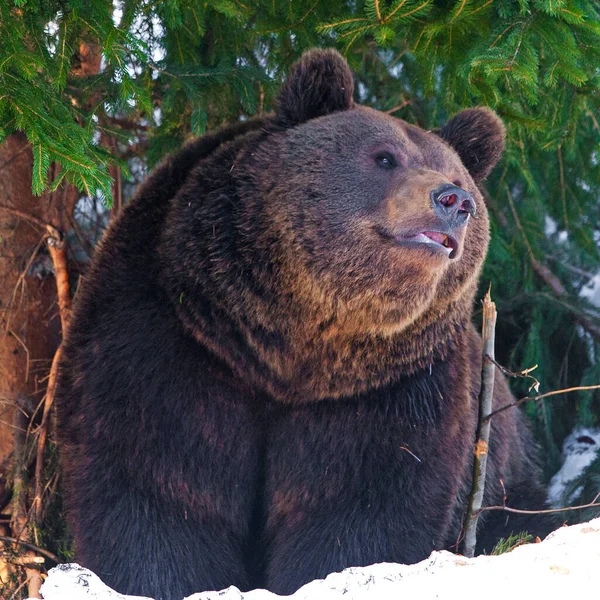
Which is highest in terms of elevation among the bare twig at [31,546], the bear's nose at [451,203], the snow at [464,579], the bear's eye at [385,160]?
the bear's eye at [385,160]

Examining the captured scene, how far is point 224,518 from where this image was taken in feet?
12.4

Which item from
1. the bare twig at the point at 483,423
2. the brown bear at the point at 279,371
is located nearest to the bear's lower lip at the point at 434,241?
the brown bear at the point at 279,371

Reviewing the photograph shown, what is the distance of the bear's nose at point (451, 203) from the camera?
324cm

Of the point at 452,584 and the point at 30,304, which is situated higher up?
the point at 30,304

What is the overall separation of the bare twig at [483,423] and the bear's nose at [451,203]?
1.41 feet

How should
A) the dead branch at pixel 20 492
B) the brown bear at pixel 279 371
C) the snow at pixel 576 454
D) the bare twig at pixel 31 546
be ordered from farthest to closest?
the snow at pixel 576 454 < the dead branch at pixel 20 492 < the bare twig at pixel 31 546 < the brown bear at pixel 279 371

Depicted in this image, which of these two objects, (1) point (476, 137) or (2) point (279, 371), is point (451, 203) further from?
(2) point (279, 371)

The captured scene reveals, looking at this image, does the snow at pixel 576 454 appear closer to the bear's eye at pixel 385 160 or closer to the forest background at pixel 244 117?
the forest background at pixel 244 117

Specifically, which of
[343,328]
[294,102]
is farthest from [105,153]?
[343,328]

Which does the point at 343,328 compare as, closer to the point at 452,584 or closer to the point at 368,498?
the point at 368,498

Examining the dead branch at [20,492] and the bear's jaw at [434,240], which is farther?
the dead branch at [20,492]

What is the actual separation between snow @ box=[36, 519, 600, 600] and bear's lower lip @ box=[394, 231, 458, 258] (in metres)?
1.08

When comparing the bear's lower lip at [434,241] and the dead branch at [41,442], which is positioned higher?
the bear's lower lip at [434,241]

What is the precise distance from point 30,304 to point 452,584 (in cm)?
311
